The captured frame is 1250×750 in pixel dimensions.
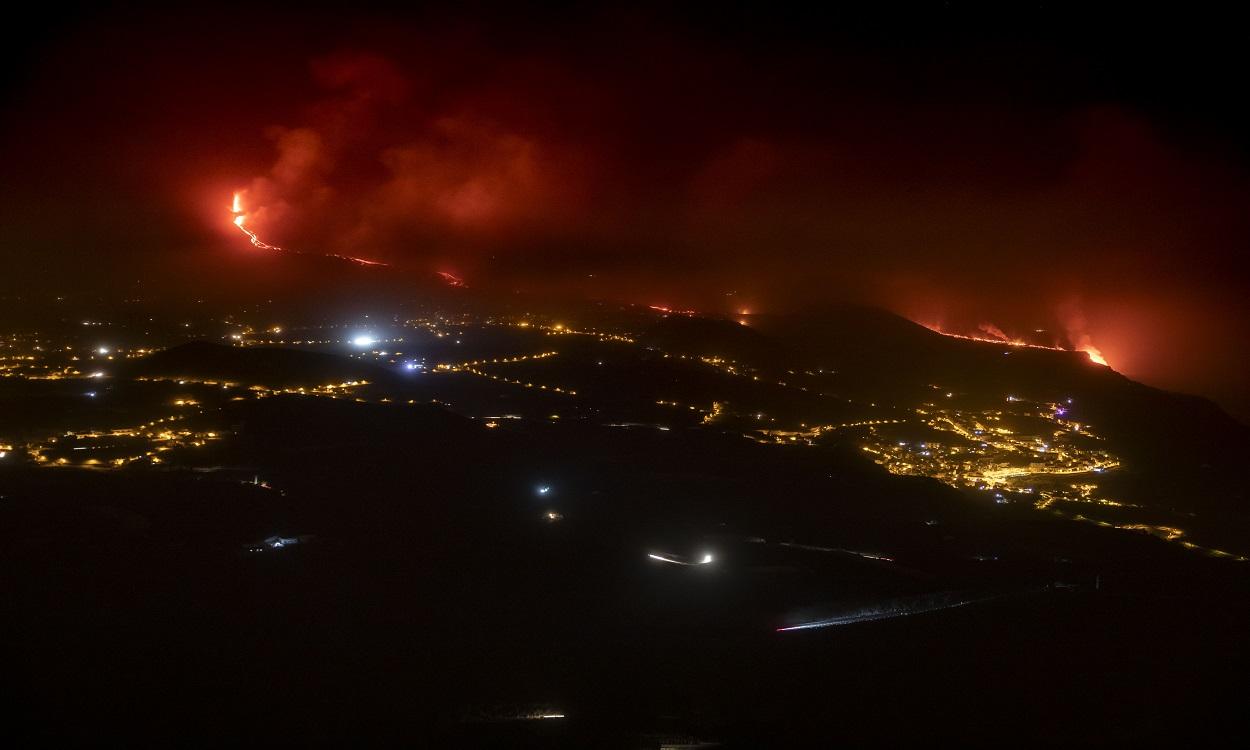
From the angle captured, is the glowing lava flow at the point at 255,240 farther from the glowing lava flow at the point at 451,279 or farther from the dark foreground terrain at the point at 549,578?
the dark foreground terrain at the point at 549,578

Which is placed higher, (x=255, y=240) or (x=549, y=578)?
(x=255, y=240)

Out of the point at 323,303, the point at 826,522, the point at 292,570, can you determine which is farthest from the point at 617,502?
the point at 323,303

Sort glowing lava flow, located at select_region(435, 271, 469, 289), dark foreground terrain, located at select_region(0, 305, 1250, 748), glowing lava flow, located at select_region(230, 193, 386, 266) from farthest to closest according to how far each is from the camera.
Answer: glowing lava flow, located at select_region(230, 193, 386, 266)
glowing lava flow, located at select_region(435, 271, 469, 289)
dark foreground terrain, located at select_region(0, 305, 1250, 748)

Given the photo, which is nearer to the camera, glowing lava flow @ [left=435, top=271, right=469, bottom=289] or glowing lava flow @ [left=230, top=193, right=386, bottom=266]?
glowing lava flow @ [left=435, top=271, right=469, bottom=289]

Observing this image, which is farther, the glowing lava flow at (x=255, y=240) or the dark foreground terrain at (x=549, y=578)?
the glowing lava flow at (x=255, y=240)

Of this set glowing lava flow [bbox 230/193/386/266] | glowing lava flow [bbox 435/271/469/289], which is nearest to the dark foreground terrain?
glowing lava flow [bbox 435/271/469/289]

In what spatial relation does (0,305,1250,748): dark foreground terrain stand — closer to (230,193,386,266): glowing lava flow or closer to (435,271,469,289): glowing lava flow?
(435,271,469,289): glowing lava flow

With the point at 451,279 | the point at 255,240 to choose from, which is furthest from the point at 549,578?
the point at 255,240

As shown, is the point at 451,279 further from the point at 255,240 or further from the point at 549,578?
the point at 549,578

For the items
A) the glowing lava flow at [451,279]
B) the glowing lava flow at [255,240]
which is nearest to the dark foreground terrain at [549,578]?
the glowing lava flow at [451,279]

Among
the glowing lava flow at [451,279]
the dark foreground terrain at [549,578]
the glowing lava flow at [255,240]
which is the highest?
the glowing lava flow at [255,240]

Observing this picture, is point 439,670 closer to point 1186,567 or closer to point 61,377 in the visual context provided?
point 1186,567
